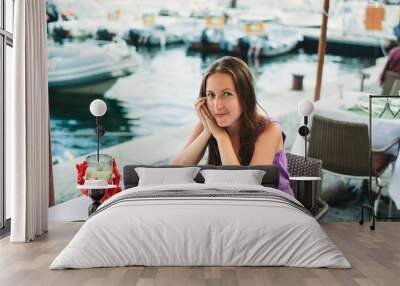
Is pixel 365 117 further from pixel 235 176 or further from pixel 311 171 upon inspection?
pixel 235 176

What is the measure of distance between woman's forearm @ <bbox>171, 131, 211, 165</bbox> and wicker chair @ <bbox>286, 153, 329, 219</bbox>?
904 millimetres

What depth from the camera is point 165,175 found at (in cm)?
605

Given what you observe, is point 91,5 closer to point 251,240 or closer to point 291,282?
point 251,240

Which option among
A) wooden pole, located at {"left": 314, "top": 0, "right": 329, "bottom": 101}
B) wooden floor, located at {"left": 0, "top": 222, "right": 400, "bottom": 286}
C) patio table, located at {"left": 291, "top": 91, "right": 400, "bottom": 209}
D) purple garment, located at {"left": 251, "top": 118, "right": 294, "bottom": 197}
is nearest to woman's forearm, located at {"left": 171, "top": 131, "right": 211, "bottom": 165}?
purple garment, located at {"left": 251, "top": 118, "right": 294, "bottom": 197}

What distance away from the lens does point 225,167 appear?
6320mm

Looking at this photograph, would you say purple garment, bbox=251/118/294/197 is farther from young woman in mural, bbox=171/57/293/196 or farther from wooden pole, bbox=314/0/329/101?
wooden pole, bbox=314/0/329/101

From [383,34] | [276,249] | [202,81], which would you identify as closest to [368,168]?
[383,34]

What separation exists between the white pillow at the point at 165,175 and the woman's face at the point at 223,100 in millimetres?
851

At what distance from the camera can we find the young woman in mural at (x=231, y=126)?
6750mm

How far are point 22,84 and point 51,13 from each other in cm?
192

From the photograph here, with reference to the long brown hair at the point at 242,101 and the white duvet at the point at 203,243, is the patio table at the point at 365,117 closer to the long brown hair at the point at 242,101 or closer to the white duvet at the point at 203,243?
the long brown hair at the point at 242,101

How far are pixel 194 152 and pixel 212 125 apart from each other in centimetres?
36

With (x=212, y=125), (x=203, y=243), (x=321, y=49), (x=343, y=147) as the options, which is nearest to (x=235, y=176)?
(x=212, y=125)

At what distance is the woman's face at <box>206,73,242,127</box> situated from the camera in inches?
267
